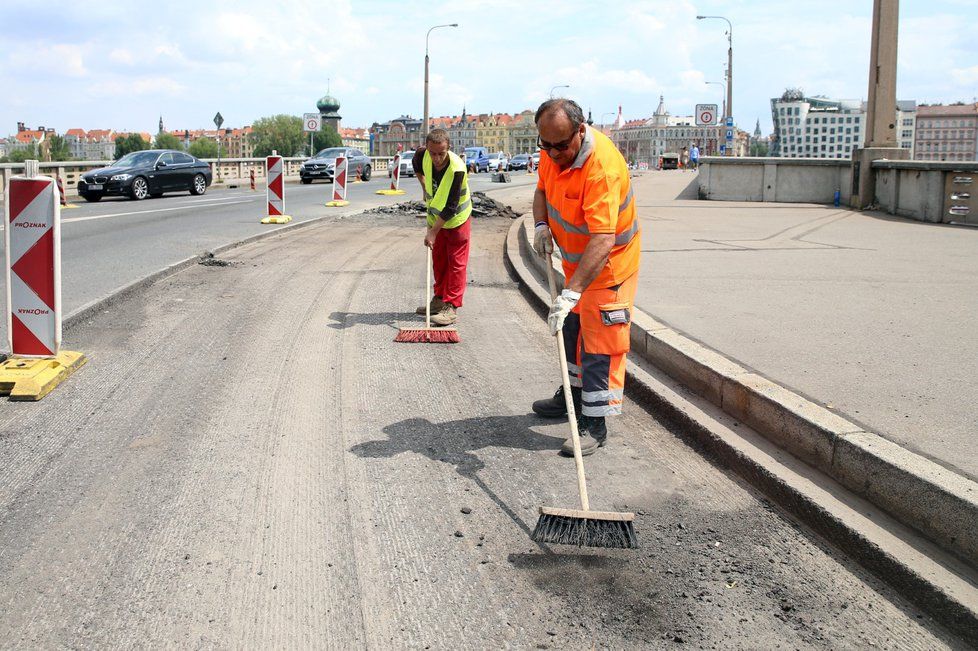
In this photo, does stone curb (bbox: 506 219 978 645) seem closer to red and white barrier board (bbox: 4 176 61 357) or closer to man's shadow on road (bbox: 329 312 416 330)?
man's shadow on road (bbox: 329 312 416 330)

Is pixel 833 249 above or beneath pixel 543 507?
above

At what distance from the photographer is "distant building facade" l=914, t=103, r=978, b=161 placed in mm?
127062

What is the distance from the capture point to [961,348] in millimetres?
5934

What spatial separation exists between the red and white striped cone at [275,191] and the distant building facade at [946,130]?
128 metres

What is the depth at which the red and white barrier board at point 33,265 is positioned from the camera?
18.7 feet

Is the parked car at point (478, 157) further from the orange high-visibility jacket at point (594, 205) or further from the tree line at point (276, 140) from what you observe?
the tree line at point (276, 140)

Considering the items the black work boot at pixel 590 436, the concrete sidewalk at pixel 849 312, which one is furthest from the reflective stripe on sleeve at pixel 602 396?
the concrete sidewalk at pixel 849 312

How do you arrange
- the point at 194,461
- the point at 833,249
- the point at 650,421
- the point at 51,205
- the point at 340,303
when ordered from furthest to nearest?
1. the point at 833,249
2. the point at 340,303
3. the point at 51,205
4. the point at 650,421
5. the point at 194,461

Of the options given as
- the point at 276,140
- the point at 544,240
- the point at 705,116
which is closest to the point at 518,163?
the point at 705,116

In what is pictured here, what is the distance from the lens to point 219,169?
3631 centimetres

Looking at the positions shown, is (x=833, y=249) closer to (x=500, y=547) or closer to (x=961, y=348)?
(x=961, y=348)

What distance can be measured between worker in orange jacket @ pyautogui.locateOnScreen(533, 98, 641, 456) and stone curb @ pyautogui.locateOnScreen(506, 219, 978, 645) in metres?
0.70

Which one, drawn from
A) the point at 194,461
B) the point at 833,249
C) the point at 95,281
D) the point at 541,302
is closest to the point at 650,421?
the point at 194,461

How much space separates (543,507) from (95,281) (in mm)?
7634
